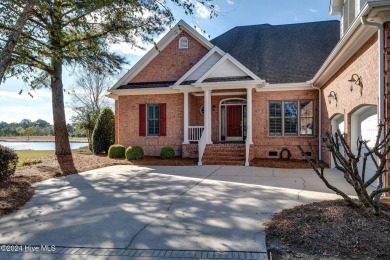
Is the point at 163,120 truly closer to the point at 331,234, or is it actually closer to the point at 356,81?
the point at 356,81

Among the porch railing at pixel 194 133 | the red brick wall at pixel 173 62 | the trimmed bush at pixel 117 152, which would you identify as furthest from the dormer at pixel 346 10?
the trimmed bush at pixel 117 152

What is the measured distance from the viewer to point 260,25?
17922 millimetres

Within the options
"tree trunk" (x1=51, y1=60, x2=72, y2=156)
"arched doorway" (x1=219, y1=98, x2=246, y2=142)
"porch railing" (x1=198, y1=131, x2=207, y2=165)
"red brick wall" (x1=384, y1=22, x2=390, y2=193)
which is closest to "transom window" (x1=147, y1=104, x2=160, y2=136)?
"porch railing" (x1=198, y1=131, x2=207, y2=165)

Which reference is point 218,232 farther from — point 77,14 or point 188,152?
point 77,14

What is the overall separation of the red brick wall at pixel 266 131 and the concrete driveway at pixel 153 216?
4.91 meters

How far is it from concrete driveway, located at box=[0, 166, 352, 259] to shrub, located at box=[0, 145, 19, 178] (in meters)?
1.00

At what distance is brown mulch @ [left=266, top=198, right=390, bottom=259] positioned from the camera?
10.3ft

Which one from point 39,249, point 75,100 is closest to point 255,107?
point 39,249

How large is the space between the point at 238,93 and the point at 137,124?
5.96 m

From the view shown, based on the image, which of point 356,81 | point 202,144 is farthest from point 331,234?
point 202,144

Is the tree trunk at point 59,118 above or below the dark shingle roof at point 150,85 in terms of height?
below

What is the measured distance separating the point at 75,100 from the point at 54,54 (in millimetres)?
20980

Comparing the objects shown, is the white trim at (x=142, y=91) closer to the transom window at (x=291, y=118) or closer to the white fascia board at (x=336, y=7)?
the transom window at (x=291, y=118)

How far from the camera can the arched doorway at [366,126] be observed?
22.3 feet
